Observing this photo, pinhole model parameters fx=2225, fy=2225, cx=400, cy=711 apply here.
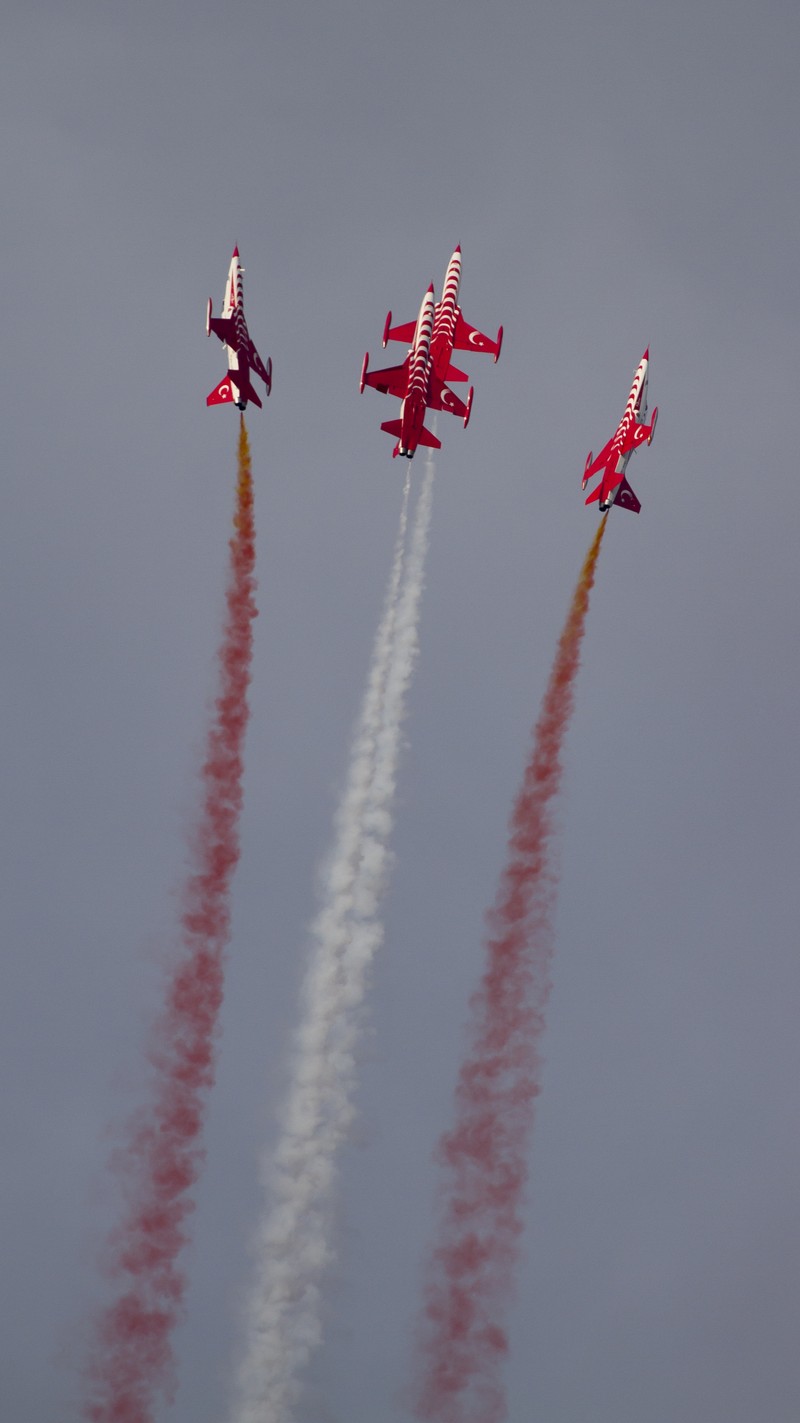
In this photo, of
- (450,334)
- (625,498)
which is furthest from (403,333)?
(625,498)

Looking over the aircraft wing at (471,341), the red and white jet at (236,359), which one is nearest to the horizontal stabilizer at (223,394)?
the red and white jet at (236,359)

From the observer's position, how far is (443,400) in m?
91.9

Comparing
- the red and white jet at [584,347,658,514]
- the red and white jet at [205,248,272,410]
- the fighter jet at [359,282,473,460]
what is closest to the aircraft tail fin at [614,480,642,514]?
the red and white jet at [584,347,658,514]

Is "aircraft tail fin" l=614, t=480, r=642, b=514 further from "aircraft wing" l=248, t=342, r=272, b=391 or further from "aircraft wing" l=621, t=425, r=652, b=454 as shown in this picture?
"aircraft wing" l=248, t=342, r=272, b=391

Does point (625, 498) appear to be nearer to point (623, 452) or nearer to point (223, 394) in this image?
point (623, 452)

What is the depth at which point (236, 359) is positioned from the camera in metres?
88.1

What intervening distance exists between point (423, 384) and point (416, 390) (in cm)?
51

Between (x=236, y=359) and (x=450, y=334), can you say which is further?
(x=450, y=334)

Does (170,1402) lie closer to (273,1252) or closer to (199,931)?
(273,1252)

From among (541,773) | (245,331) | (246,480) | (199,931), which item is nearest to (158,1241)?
(199,931)

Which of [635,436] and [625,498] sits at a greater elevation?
[635,436]

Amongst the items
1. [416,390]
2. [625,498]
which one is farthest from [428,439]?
[625,498]

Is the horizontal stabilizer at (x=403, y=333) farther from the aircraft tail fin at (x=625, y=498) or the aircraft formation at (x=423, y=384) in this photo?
the aircraft tail fin at (x=625, y=498)

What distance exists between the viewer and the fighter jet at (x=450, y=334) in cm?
9512
